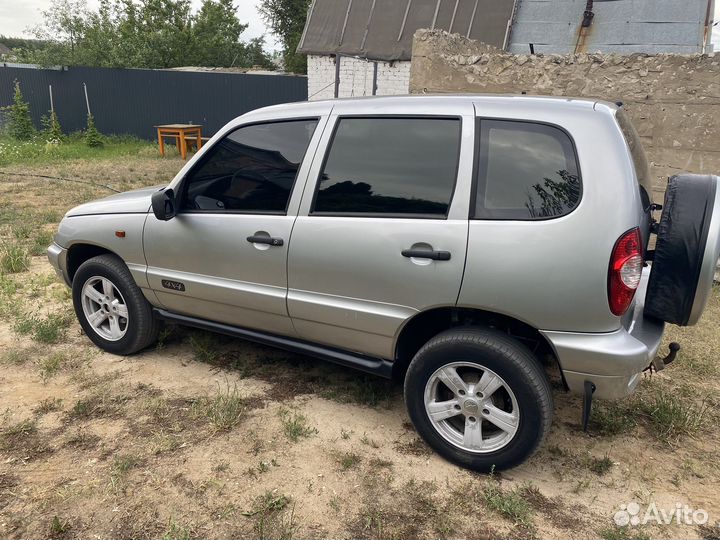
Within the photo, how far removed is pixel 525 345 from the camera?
2.76 metres

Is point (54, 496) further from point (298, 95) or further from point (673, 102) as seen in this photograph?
point (298, 95)

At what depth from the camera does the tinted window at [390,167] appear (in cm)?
269

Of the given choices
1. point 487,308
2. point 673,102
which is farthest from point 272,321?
point 673,102

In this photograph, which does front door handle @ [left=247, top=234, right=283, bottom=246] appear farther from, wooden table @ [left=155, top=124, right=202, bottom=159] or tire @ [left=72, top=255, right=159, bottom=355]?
Answer: wooden table @ [left=155, top=124, right=202, bottom=159]

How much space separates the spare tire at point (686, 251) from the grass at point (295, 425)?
6.38ft

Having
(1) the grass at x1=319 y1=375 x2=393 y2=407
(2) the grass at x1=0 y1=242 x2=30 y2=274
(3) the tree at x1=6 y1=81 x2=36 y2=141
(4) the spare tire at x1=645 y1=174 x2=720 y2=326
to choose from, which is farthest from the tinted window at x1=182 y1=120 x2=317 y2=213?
(3) the tree at x1=6 y1=81 x2=36 y2=141

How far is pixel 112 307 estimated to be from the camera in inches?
153

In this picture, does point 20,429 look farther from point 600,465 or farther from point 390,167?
point 600,465

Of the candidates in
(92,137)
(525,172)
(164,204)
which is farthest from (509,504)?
(92,137)

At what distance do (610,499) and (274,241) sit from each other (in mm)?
2198

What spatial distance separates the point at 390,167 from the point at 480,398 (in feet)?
4.20

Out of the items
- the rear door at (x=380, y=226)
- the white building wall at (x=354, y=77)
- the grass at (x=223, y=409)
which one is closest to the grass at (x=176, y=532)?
the grass at (x=223, y=409)

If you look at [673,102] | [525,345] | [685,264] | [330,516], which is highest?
[673,102]

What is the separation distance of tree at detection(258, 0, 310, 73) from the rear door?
28.4m
